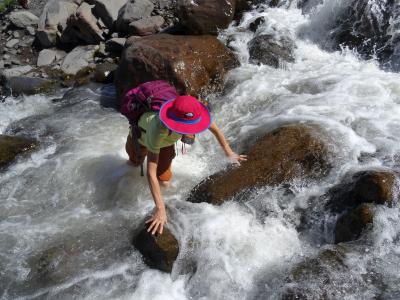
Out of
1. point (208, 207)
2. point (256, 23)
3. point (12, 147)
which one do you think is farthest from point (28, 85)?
point (208, 207)

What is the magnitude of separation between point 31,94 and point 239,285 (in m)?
6.39

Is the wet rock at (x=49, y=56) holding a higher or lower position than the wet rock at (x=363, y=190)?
lower

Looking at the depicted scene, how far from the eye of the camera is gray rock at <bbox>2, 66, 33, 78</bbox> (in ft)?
30.5

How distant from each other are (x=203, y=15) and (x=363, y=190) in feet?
17.4

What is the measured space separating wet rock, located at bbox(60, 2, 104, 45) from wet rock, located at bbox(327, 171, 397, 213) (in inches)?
278

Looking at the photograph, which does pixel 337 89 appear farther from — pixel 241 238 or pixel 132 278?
pixel 132 278

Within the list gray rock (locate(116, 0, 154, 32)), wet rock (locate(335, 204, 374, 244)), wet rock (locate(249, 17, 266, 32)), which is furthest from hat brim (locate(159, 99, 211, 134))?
gray rock (locate(116, 0, 154, 32))

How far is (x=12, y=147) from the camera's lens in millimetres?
6523

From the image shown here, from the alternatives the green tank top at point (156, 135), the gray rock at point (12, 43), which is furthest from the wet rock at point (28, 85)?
the green tank top at point (156, 135)

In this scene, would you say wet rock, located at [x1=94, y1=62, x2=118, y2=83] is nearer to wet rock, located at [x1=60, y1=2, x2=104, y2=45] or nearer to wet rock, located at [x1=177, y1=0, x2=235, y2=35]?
wet rock, located at [x1=60, y1=2, x2=104, y2=45]

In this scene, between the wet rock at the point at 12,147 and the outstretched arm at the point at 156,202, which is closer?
the outstretched arm at the point at 156,202

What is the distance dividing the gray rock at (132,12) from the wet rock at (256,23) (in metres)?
2.42

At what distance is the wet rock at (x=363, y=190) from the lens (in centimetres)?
421

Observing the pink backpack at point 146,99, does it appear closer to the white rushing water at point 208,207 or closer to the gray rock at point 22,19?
the white rushing water at point 208,207
